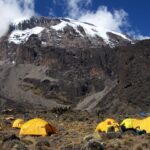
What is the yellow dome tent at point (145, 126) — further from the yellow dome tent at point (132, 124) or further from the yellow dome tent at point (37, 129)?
the yellow dome tent at point (37, 129)

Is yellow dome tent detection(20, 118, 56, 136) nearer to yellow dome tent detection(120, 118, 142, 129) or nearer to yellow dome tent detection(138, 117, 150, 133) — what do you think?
yellow dome tent detection(120, 118, 142, 129)

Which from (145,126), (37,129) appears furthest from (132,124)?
(37,129)

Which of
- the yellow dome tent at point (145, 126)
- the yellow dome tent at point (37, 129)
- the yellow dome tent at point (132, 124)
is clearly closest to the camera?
the yellow dome tent at point (145, 126)

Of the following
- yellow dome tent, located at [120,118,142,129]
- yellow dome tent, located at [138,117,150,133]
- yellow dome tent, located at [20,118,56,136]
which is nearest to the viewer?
yellow dome tent, located at [138,117,150,133]

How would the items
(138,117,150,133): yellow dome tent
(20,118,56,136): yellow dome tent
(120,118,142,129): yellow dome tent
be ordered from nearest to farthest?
(138,117,150,133): yellow dome tent < (20,118,56,136): yellow dome tent < (120,118,142,129): yellow dome tent

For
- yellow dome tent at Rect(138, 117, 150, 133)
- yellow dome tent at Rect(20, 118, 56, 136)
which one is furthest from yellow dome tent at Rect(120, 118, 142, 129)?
yellow dome tent at Rect(20, 118, 56, 136)

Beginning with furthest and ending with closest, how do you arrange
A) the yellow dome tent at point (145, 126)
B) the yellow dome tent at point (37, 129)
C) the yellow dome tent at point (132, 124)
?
the yellow dome tent at point (132, 124)
the yellow dome tent at point (37, 129)
the yellow dome tent at point (145, 126)

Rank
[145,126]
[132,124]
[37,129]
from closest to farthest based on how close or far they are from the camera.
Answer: [145,126], [37,129], [132,124]

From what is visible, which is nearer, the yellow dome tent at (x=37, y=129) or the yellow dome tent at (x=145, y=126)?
the yellow dome tent at (x=145, y=126)

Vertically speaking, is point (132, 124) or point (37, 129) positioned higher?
point (132, 124)

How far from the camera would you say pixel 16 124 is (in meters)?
56.4

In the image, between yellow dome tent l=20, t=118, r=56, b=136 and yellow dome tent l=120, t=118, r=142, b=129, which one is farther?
yellow dome tent l=120, t=118, r=142, b=129

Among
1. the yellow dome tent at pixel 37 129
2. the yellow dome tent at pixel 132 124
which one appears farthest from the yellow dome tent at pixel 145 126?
the yellow dome tent at pixel 37 129

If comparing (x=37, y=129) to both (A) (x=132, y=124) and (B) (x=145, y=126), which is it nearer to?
(A) (x=132, y=124)
